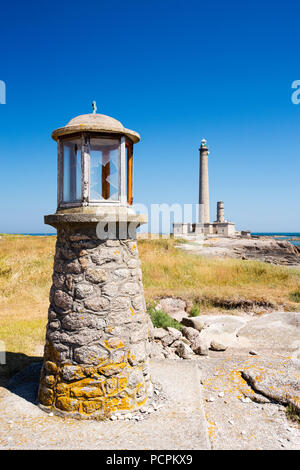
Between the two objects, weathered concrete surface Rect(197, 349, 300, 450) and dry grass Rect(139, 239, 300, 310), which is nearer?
weathered concrete surface Rect(197, 349, 300, 450)

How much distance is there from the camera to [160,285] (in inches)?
568

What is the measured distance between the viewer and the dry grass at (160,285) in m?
9.77

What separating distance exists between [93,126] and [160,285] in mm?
10737

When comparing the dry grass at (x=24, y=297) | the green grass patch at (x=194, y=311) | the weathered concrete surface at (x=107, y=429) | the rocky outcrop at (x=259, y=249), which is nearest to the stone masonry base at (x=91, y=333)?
the weathered concrete surface at (x=107, y=429)

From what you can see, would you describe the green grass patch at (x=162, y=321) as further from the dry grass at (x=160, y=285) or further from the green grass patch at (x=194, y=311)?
the dry grass at (x=160, y=285)

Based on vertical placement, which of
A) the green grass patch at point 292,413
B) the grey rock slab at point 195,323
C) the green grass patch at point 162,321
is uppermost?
the green grass patch at point 292,413

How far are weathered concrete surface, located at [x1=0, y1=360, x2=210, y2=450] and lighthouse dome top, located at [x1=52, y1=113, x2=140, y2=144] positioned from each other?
3637 mm

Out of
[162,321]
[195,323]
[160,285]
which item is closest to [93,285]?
[162,321]

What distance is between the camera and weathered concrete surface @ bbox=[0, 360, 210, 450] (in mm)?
3824

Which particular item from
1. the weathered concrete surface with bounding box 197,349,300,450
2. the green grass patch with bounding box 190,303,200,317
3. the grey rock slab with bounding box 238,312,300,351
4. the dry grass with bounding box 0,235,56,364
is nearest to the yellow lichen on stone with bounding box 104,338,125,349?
the weathered concrete surface with bounding box 197,349,300,450

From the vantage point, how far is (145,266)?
16.9m

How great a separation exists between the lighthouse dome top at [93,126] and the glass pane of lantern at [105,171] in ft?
0.63

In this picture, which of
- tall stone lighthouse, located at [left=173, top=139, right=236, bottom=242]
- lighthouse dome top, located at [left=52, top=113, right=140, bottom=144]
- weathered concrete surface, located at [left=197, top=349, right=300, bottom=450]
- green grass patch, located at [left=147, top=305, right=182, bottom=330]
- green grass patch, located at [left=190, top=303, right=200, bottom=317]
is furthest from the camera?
tall stone lighthouse, located at [left=173, top=139, right=236, bottom=242]

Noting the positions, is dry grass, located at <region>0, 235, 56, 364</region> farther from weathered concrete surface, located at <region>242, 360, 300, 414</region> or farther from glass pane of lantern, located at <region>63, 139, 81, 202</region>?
weathered concrete surface, located at <region>242, 360, 300, 414</region>
